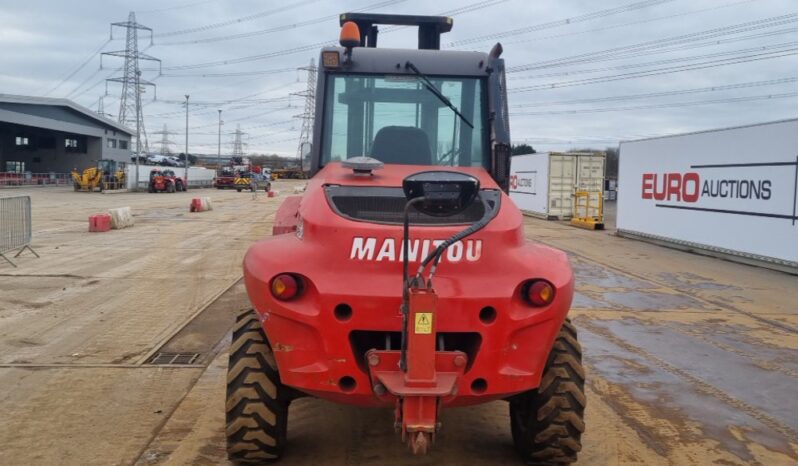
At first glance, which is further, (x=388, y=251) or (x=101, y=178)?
(x=101, y=178)

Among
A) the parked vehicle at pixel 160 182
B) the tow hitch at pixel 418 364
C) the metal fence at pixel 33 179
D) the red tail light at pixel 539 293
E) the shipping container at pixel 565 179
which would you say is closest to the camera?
the tow hitch at pixel 418 364

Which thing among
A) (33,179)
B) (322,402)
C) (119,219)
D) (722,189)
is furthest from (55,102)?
(322,402)

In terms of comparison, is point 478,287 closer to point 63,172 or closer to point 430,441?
point 430,441

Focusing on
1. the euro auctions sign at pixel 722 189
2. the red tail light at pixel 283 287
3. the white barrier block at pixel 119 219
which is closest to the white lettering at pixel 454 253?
the red tail light at pixel 283 287

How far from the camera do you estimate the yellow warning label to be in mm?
3463

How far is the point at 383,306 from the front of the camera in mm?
3643

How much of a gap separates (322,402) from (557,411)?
223 centimetres

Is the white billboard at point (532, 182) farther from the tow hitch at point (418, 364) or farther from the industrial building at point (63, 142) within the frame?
the industrial building at point (63, 142)

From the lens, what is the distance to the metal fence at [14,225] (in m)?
13.3

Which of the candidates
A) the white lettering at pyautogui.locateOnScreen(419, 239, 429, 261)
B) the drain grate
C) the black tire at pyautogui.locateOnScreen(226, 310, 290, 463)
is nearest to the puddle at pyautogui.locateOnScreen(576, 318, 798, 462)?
the white lettering at pyautogui.locateOnScreen(419, 239, 429, 261)

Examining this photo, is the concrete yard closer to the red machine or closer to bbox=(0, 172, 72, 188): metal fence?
the red machine

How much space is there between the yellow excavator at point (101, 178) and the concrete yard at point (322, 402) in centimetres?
4176

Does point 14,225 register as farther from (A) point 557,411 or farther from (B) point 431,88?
(A) point 557,411

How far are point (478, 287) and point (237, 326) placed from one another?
1.59 m
